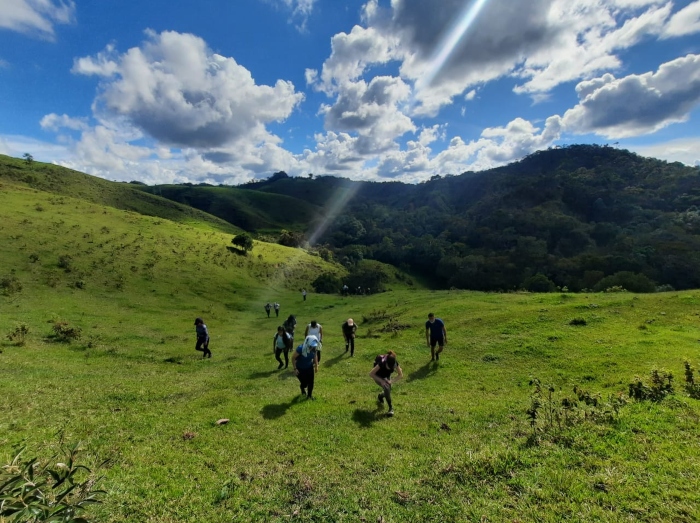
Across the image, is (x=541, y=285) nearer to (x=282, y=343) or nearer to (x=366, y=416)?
(x=282, y=343)

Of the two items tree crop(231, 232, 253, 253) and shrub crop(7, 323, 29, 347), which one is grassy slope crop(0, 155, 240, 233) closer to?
tree crop(231, 232, 253, 253)

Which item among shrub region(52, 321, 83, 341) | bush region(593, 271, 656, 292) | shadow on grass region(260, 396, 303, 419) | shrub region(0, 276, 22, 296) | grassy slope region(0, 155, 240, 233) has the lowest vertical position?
shrub region(52, 321, 83, 341)

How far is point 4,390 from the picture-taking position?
12.3m

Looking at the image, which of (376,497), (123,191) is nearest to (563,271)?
(376,497)

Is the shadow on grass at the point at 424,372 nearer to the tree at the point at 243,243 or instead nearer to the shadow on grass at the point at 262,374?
the shadow on grass at the point at 262,374

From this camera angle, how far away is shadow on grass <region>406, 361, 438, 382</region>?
55.7ft

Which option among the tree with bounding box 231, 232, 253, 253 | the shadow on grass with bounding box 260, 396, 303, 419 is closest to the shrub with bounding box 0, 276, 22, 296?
the shadow on grass with bounding box 260, 396, 303, 419

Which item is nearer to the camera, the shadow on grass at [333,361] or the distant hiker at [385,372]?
the distant hiker at [385,372]

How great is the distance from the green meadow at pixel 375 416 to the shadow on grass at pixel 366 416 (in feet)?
0.31

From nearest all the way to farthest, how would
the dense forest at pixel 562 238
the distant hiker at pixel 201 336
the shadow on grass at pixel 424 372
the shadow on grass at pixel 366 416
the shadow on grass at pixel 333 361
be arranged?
the shadow on grass at pixel 366 416 → the shadow on grass at pixel 424 372 → the shadow on grass at pixel 333 361 → the distant hiker at pixel 201 336 → the dense forest at pixel 562 238

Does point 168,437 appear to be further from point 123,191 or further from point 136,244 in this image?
point 123,191

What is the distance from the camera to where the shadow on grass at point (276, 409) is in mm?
12015

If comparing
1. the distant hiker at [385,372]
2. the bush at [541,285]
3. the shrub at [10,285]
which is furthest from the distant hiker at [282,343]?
the bush at [541,285]

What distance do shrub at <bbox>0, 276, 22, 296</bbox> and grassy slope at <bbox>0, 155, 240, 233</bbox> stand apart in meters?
73.9
